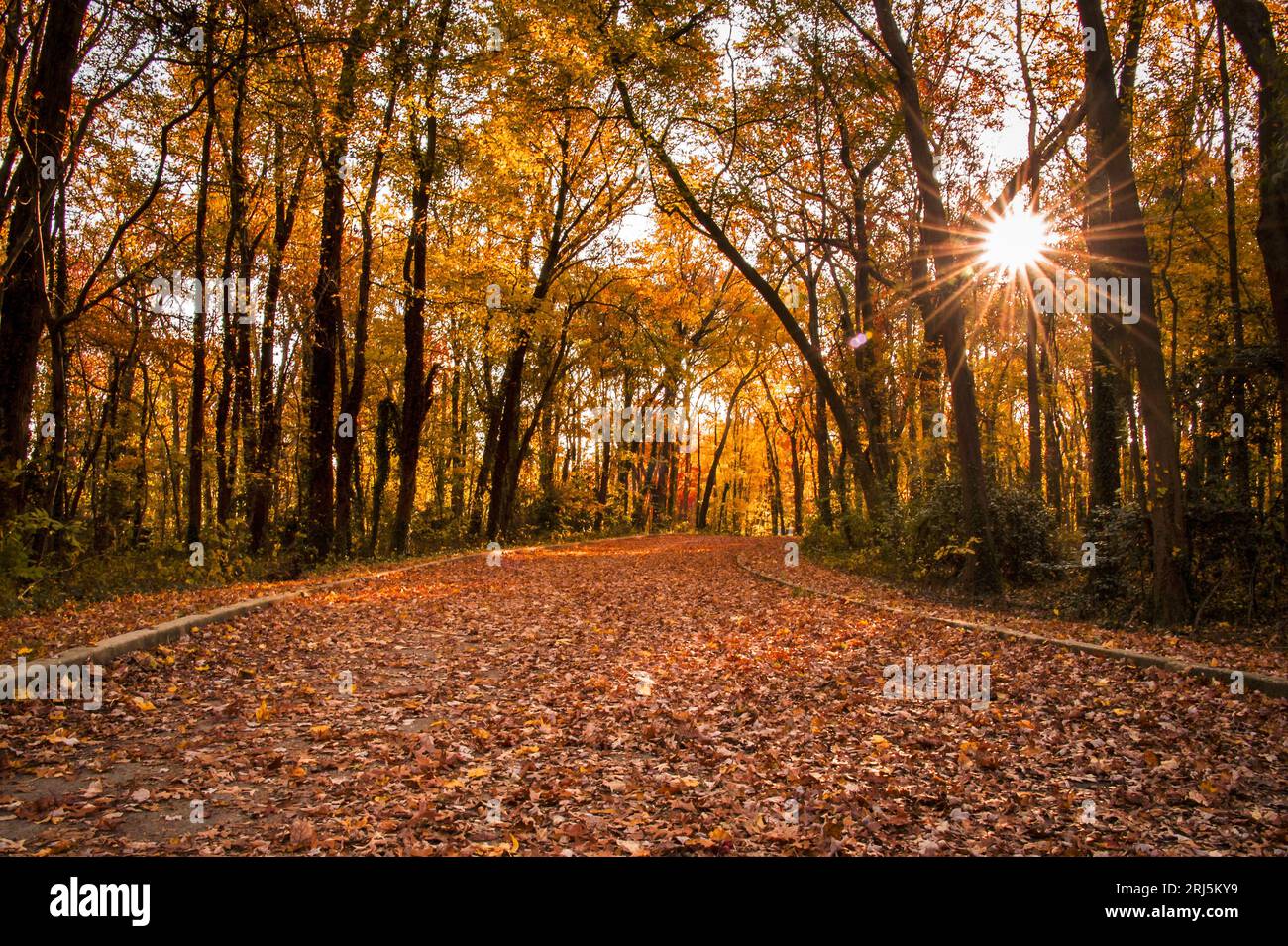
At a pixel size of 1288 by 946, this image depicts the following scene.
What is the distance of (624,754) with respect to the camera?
4.93 meters

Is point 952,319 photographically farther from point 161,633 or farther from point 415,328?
point 415,328

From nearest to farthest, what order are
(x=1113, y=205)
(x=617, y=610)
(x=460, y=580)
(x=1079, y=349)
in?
(x=1113, y=205) < (x=617, y=610) < (x=460, y=580) < (x=1079, y=349)

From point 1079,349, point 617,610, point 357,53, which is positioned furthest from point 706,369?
point 617,610

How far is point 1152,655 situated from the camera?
6.38 metres

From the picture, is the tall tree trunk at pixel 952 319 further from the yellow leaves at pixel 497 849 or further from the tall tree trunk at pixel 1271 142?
the yellow leaves at pixel 497 849

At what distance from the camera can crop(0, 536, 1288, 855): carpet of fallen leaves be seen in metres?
3.62

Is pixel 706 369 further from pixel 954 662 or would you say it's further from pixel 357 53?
pixel 954 662

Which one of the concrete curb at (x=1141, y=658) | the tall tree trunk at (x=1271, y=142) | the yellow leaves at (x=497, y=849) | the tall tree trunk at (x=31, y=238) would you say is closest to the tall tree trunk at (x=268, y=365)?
the tall tree trunk at (x=31, y=238)

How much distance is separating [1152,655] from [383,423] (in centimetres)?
2067

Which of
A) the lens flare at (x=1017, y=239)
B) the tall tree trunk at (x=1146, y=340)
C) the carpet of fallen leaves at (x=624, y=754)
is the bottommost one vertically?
the carpet of fallen leaves at (x=624, y=754)

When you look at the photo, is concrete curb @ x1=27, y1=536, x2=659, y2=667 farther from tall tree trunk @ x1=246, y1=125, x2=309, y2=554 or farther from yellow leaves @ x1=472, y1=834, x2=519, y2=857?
tall tree trunk @ x1=246, y1=125, x2=309, y2=554

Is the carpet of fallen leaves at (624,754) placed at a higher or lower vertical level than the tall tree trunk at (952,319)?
lower

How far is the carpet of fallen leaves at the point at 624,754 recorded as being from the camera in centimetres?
362
